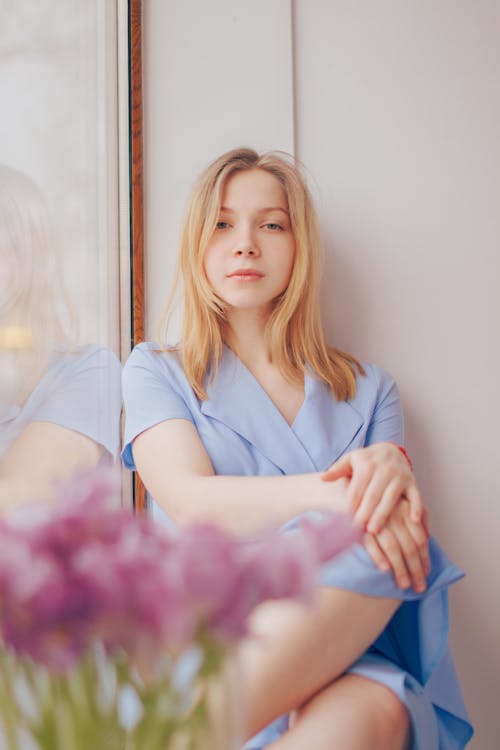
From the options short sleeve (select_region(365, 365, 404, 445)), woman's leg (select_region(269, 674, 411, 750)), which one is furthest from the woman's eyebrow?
woman's leg (select_region(269, 674, 411, 750))

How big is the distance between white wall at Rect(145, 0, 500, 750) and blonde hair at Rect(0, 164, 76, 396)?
56 cm

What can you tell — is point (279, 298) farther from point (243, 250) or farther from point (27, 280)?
point (27, 280)

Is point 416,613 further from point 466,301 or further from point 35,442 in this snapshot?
point 466,301

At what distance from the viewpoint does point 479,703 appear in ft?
4.91

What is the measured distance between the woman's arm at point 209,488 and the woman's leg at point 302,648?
155mm

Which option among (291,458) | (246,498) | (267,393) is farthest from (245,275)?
(246,498)

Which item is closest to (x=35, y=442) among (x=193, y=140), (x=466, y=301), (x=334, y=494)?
(x=334, y=494)

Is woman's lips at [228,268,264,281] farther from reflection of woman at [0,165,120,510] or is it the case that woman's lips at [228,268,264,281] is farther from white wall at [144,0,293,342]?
reflection of woman at [0,165,120,510]

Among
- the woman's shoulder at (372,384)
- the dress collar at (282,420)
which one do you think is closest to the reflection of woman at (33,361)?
the dress collar at (282,420)

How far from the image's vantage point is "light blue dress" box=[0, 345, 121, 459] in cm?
89

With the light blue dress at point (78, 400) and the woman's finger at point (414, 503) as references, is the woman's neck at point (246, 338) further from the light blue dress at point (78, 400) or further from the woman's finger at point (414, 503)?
the woman's finger at point (414, 503)

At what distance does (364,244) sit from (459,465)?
1.67 ft

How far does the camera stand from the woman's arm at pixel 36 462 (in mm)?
861

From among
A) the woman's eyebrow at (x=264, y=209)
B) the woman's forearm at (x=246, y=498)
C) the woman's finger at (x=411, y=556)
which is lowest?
the woman's finger at (x=411, y=556)
